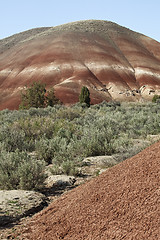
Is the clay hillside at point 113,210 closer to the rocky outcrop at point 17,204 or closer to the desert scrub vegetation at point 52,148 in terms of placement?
the rocky outcrop at point 17,204

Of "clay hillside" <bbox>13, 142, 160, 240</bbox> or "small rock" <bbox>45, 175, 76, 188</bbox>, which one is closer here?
"clay hillside" <bbox>13, 142, 160, 240</bbox>

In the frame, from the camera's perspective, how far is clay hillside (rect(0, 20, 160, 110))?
50.8 m

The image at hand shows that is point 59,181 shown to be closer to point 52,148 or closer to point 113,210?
point 52,148

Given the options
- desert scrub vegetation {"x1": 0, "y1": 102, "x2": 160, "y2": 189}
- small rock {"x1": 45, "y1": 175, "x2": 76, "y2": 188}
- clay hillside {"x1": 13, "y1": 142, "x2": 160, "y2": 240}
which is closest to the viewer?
clay hillside {"x1": 13, "y1": 142, "x2": 160, "y2": 240}

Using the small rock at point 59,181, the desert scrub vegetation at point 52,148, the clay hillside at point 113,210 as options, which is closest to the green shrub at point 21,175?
the desert scrub vegetation at point 52,148

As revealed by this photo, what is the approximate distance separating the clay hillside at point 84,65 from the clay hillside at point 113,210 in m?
38.5

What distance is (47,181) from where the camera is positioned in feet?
19.5

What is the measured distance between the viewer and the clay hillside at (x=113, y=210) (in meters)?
2.66

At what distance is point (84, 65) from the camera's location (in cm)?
5706

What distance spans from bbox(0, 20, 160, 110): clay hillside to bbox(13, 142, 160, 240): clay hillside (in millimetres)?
38494

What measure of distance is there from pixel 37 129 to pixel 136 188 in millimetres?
8010

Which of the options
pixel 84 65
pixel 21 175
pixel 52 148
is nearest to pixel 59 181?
pixel 21 175

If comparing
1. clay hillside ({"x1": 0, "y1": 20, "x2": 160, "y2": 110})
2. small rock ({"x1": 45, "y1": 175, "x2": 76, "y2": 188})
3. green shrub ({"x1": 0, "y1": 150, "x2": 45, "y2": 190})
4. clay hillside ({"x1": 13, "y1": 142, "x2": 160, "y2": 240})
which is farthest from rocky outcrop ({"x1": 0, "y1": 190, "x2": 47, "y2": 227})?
clay hillside ({"x1": 0, "y1": 20, "x2": 160, "y2": 110})

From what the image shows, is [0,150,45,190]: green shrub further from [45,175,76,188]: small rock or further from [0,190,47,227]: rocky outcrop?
[0,190,47,227]: rocky outcrop
